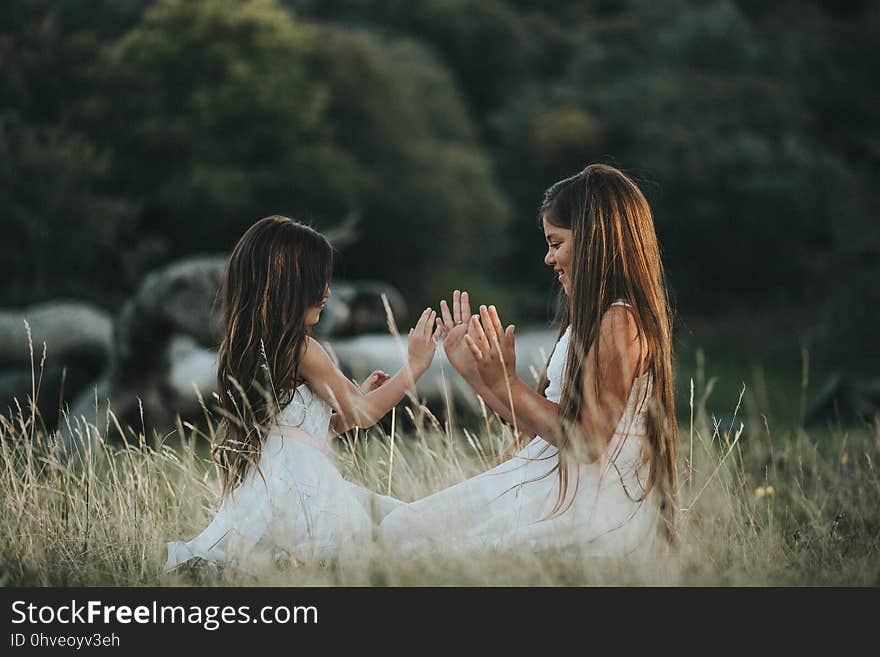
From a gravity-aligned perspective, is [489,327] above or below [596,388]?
above

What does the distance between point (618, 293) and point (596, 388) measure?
34 cm

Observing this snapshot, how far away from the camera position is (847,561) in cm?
371

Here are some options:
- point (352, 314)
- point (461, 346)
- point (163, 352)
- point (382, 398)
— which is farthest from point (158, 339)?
point (461, 346)

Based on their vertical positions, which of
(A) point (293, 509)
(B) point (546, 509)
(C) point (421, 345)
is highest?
(C) point (421, 345)

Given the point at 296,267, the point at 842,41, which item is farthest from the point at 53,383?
the point at 842,41

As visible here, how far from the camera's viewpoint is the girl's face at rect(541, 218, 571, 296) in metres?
3.63

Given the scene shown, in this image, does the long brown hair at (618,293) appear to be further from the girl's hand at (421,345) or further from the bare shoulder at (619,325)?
the girl's hand at (421,345)

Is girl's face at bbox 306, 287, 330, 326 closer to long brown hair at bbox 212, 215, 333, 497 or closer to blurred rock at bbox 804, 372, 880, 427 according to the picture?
long brown hair at bbox 212, 215, 333, 497

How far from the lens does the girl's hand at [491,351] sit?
3496 millimetres

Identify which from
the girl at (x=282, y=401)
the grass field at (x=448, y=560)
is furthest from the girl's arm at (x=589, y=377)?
the grass field at (x=448, y=560)

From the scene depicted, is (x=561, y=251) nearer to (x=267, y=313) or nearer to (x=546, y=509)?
(x=546, y=509)

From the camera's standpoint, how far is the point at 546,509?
361 cm

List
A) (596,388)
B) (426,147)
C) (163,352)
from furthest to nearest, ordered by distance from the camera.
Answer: (426,147), (163,352), (596,388)

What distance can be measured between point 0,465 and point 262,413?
6.30 ft
